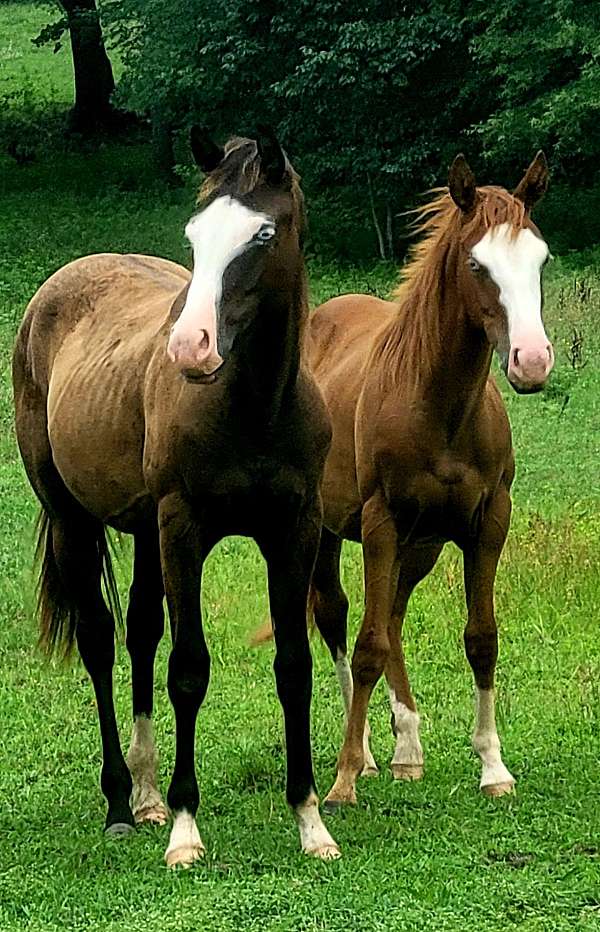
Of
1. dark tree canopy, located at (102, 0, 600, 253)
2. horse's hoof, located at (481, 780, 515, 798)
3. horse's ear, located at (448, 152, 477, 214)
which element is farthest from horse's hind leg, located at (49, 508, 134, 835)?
dark tree canopy, located at (102, 0, 600, 253)

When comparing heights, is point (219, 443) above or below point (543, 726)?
above

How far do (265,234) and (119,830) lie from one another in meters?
2.28

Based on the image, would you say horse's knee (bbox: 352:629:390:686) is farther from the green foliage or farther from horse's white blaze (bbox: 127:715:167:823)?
the green foliage

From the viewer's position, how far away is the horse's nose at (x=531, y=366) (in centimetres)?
473

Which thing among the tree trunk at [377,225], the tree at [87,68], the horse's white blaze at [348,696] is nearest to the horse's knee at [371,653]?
the horse's white blaze at [348,696]

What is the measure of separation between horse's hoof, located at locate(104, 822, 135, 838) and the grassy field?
0.33ft

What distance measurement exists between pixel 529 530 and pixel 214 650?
99.2 inches

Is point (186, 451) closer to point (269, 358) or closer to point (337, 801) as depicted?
point (269, 358)

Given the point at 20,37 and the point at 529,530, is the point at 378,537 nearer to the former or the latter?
the point at 529,530

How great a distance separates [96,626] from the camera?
5730 millimetres

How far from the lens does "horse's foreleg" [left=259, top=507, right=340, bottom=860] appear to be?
488 cm

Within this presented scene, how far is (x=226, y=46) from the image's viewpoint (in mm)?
25422

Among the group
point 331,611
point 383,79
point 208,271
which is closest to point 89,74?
point 383,79

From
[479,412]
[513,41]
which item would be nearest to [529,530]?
[479,412]
